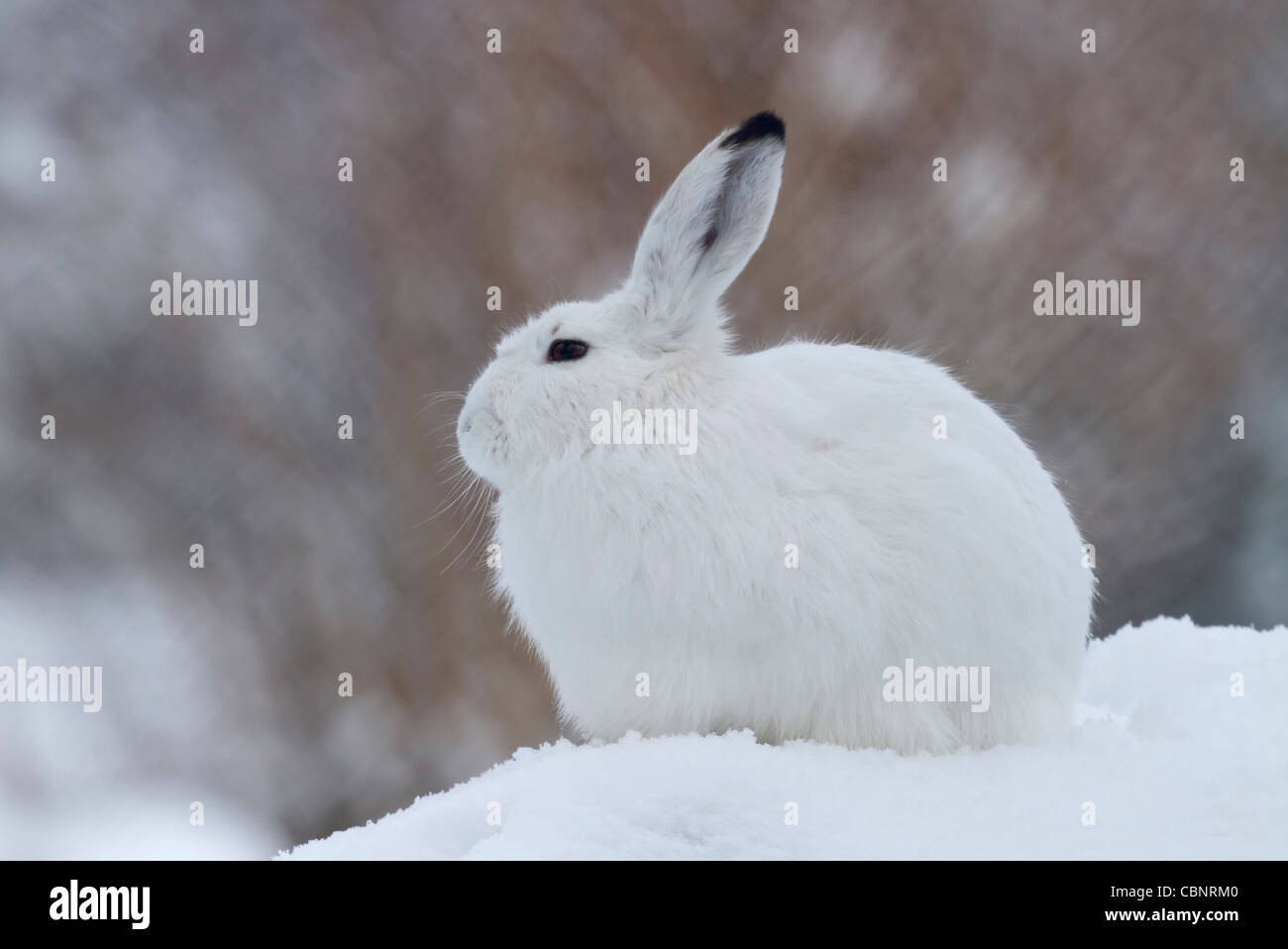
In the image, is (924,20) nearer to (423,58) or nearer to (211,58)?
(423,58)

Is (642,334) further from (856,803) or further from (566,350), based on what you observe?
(856,803)

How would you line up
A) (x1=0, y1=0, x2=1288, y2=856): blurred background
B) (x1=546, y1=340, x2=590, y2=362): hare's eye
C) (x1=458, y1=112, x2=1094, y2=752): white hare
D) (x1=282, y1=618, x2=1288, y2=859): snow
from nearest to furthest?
(x1=282, y1=618, x2=1288, y2=859): snow < (x1=458, y1=112, x2=1094, y2=752): white hare < (x1=546, y1=340, x2=590, y2=362): hare's eye < (x1=0, y1=0, x2=1288, y2=856): blurred background

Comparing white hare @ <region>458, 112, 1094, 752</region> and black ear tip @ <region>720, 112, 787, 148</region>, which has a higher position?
black ear tip @ <region>720, 112, 787, 148</region>

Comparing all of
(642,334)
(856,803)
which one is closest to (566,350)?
(642,334)

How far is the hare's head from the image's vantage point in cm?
79

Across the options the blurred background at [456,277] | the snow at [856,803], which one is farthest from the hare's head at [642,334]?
the blurred background at [456,277]

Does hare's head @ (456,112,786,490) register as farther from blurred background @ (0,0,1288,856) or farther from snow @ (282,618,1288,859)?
blurred background @ (0,0,1288,856)

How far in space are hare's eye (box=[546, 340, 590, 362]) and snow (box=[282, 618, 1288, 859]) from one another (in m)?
0.30

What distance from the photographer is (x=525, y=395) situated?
81 cm

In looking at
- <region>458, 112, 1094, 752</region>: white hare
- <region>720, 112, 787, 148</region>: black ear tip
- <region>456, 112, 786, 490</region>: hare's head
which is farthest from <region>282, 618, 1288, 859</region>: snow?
<region>720, 112, 787, 148</region>: black ear tip

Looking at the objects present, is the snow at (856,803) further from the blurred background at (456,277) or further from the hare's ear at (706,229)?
the blurred background at (456,277)

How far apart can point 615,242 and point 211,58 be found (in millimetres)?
635

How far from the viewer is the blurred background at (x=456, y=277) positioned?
1353mm
